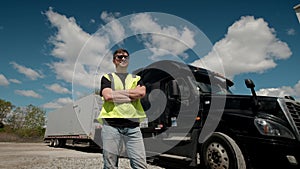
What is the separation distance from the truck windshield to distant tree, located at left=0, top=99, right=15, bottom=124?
5261 cm

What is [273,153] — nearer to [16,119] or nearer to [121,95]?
[121,95]

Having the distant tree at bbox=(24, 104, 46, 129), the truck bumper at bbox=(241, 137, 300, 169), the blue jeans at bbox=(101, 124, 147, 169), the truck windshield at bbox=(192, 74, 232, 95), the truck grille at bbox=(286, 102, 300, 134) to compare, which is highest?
the distant tree at bbox=(24, 104, 46, 129)

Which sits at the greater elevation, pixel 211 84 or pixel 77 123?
pixel 77 123

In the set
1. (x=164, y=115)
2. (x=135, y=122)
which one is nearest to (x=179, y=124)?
(x=164, y=115)

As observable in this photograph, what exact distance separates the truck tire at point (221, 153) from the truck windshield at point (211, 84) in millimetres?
1396

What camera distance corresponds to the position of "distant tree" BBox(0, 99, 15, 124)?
4730cm

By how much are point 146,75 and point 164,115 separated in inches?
55.8

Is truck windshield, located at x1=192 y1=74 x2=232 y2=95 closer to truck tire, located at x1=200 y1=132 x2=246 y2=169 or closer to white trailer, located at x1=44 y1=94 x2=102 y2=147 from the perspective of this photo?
truck tire, located at x1=200 y1=132 x2=246 y2=169

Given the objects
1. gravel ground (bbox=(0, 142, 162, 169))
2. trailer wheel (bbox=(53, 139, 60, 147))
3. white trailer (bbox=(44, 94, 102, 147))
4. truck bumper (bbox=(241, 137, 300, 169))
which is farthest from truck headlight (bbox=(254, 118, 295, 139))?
trailer wheel (bbox=(53, 139, 60, 147))

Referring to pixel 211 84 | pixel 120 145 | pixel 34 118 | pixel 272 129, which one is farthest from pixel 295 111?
pixel 34 118

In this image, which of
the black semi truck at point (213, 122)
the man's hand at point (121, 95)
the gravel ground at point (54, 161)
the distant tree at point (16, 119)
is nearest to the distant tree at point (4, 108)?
the distant tree at point (16, 119)

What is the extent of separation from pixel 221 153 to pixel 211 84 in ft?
6.98

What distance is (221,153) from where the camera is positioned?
445cm

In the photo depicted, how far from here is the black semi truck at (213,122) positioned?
Answer: 3.98 meters
